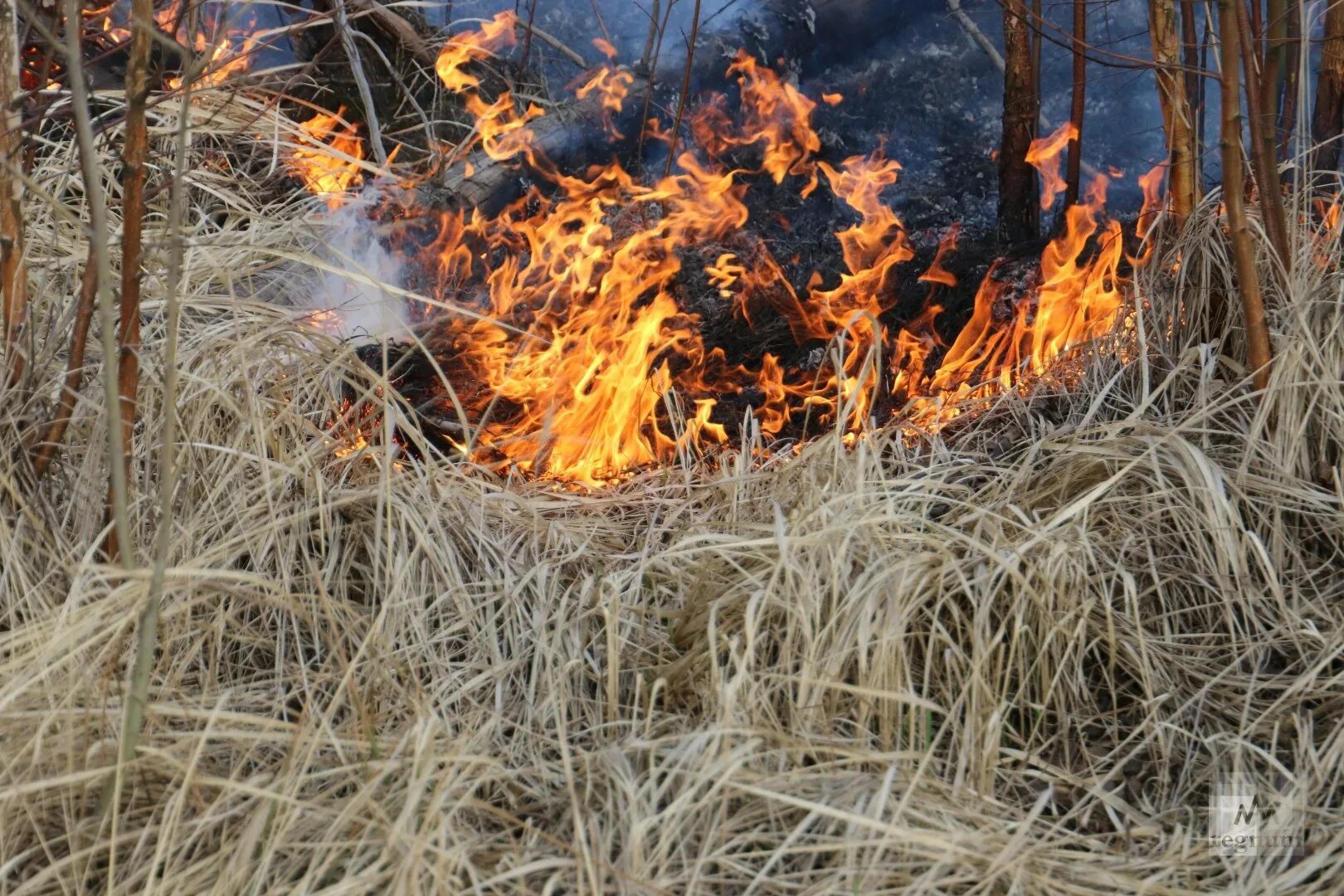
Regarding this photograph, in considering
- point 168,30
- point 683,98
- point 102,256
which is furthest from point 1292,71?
point 168,30

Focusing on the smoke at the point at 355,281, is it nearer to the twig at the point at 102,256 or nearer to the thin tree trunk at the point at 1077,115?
the twig at the point at 102,256

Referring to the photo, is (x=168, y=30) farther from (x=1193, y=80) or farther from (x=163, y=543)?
(x=1193, y=80)

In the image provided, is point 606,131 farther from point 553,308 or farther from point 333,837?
point 333,837

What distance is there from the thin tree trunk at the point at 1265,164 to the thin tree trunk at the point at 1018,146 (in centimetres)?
112

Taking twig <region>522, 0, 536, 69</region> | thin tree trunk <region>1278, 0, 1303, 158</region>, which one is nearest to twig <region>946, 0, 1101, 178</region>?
thin tree trunk <region>1278, 0, 1303, 158</region>

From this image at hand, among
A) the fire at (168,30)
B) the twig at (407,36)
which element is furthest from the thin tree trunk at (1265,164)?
Answer: the twig at (407,36)

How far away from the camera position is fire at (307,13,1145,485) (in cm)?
278

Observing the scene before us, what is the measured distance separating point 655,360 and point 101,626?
62.6 inches

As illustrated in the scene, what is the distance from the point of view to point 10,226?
2023 mm

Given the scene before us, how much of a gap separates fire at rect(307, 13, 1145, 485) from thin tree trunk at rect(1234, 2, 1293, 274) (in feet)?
1.63

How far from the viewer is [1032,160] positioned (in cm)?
333

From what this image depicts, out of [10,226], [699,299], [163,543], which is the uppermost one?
[10,226]

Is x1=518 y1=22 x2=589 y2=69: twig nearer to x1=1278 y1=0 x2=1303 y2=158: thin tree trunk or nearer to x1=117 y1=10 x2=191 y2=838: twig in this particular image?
x1=1278 y1=0 x2=1303 y2=158: thin tree trunk

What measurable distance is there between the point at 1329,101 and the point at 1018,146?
0.83 m
